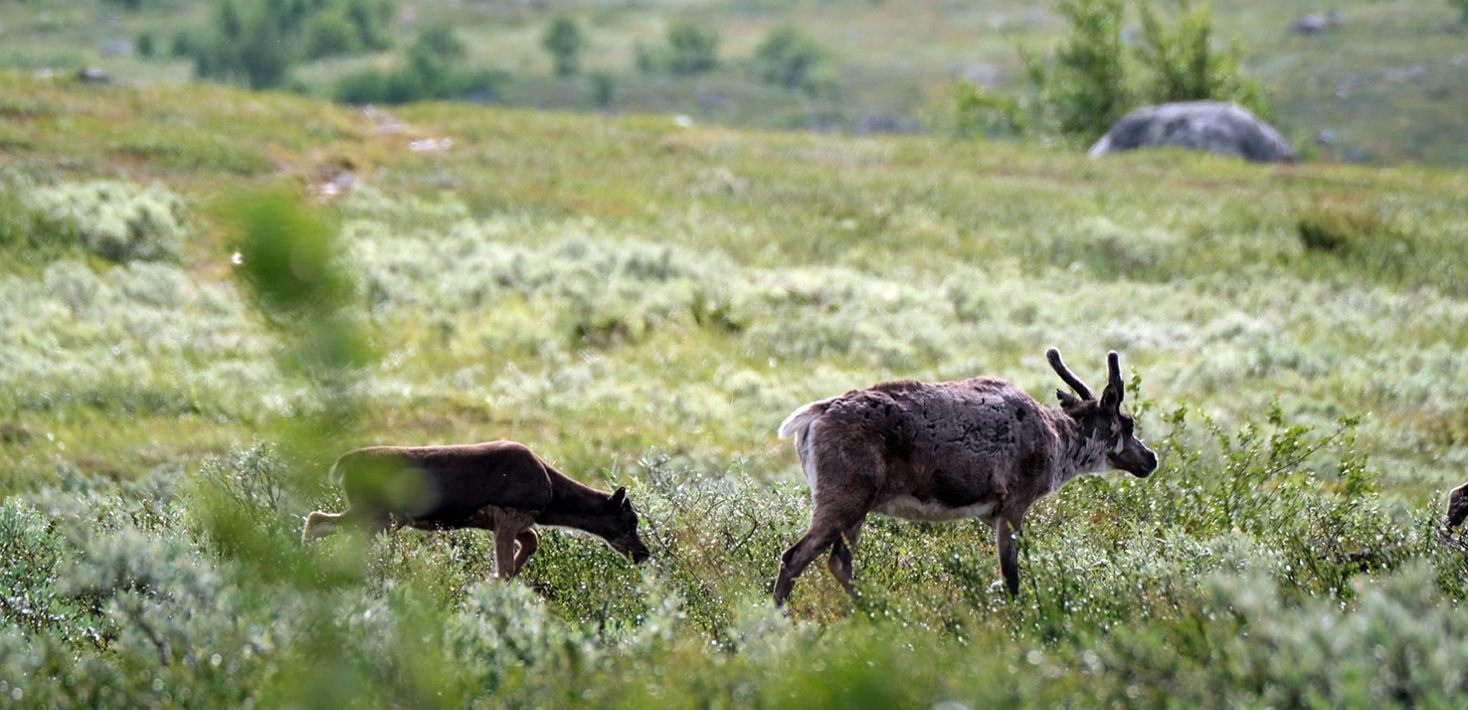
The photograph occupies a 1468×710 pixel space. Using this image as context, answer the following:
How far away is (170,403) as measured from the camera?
14.1m

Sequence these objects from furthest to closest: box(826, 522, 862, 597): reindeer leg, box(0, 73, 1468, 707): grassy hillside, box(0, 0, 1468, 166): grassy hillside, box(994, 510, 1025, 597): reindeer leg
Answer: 1. box(0, 0, 1468, 166): grassy hillside
2. box(994, 510, 1025, 597): reindeer leg
3. box(826, 522, 862, 597): reindeer leg
4. box(0, 73, 1468, 707): grassy hillside

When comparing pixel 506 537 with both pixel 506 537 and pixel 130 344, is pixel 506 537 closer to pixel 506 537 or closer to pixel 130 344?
pixel 506 537

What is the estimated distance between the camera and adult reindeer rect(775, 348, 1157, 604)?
606cm

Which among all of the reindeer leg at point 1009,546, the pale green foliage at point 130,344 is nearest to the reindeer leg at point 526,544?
the reindeer leg at point 1009,546

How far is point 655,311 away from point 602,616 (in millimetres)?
14643

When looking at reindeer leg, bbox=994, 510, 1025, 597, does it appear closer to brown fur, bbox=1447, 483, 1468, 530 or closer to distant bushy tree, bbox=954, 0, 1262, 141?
A: brown fur, bbox=1447, 483, 1468, 530

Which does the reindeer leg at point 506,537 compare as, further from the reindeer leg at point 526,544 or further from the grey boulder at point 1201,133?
the grey boulder at point 1201,133

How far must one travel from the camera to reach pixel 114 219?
2145 cm

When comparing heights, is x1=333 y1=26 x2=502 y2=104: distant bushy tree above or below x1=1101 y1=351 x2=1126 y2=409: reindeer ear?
below

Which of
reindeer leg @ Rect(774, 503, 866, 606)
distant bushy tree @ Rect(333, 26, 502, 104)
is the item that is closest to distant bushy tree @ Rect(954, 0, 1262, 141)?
reindeer leg @ Rect(774, 503, 866, 606)

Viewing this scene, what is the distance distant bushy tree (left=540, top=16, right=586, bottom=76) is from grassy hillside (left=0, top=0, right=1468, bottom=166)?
5.42 ft

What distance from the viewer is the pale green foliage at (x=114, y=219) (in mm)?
21016

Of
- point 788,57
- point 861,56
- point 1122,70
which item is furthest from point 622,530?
point 861,56

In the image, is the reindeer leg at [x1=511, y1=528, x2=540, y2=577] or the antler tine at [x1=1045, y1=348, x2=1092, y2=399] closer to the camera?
the reindeer leg at [x1=511, y1=528, x2=540, y2=577]
